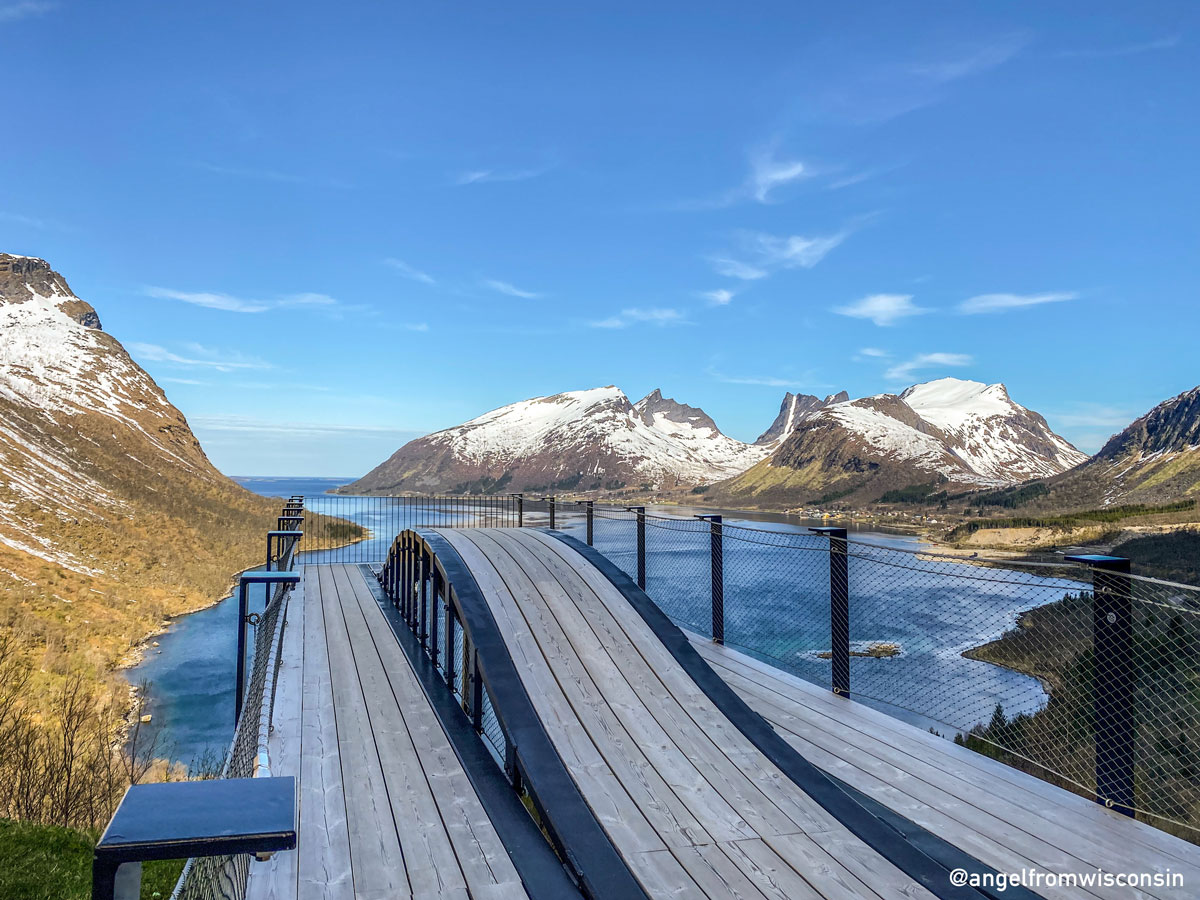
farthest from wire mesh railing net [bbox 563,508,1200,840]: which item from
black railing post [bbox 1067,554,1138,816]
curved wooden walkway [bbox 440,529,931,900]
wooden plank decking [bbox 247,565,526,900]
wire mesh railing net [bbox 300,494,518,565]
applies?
wooden plank decking [bbox 247,565,526,900]

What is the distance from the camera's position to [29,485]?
1914 inches

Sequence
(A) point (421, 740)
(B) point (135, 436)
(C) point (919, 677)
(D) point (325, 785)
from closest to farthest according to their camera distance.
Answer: (D) point (325, 785) < (A) point (421, 740) < (C) point (919, 677) < (B) point (135, 436)

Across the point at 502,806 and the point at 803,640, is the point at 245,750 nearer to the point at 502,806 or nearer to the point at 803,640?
the point at 502,806

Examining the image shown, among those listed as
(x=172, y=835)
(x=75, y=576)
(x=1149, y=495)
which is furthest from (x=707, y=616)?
(x=1149, y=495)

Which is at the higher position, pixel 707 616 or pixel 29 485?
pixel 29 485

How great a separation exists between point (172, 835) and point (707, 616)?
3074cm

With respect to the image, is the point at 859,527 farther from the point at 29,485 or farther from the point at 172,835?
the point at 172,835

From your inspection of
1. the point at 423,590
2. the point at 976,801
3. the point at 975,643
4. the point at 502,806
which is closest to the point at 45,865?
the point at 423,590

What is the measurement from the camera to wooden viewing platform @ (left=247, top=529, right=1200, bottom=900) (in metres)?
3.56

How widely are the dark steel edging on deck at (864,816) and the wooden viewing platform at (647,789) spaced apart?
1 cm

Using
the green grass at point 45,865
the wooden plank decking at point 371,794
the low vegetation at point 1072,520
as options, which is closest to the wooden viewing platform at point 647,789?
the wooden plank decking at point 371,794

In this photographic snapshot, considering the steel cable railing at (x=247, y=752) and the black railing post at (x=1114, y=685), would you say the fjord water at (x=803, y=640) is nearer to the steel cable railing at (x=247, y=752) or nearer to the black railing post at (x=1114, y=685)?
the steel cable railing at (x=247, y=752)

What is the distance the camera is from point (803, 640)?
108 feet

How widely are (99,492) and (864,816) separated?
62.8 metres
